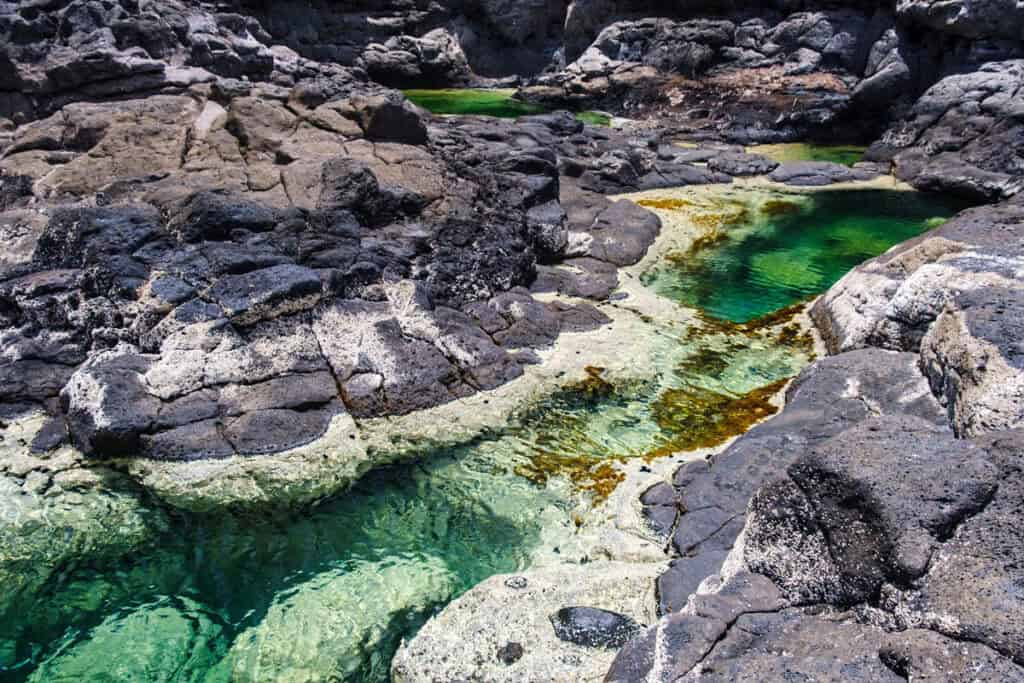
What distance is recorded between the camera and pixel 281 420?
11.3m

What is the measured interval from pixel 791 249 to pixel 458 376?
1246 centimetres

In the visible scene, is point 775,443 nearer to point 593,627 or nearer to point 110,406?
point 593,627

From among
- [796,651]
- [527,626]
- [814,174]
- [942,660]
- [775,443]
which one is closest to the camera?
[942,660]

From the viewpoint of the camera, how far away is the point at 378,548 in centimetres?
936

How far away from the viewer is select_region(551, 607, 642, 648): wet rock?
7.39 m

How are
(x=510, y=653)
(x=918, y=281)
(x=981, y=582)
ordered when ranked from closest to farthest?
1. (x=981, y=582)
2. (x=510, y=653)
3. (x=918, y=281)

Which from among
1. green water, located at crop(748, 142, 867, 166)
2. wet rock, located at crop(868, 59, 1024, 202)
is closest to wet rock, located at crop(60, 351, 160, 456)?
wet rock, located at crop(868, 59, 1024, 202)

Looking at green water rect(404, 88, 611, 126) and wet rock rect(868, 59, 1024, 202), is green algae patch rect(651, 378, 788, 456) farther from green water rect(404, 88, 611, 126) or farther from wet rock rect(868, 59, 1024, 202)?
green water rect(404, 88, 611, 126)

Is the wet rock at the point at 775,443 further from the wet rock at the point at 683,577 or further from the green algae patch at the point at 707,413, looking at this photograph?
the green algae patch at the point at 707,413

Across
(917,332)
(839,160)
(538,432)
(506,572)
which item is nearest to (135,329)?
(538,432)

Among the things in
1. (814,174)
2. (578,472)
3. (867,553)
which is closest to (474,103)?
(814,174)

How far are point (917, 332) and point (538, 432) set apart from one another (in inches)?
239

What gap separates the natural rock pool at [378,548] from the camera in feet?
25.9

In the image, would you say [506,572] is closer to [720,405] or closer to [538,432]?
[538,432]
